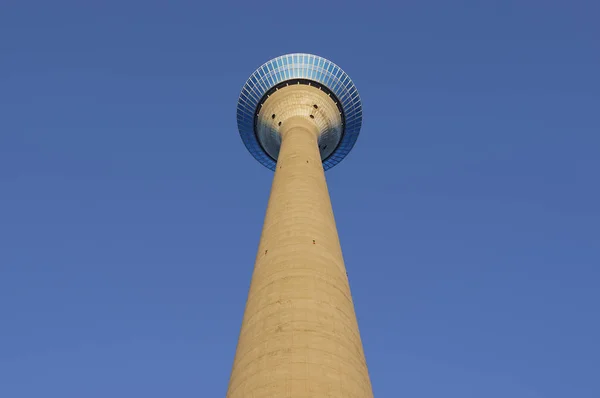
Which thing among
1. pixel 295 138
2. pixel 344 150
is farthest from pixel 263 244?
pixel 344 150

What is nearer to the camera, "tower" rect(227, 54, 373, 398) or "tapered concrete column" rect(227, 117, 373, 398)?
"tapered concrete column" rect(227, 117, 373, 398)

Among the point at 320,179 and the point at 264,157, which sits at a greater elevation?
the point at 264,157

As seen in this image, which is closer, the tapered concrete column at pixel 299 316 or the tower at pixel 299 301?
the tapered concrete column at pixel 299 316

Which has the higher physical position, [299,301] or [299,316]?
[299,301]

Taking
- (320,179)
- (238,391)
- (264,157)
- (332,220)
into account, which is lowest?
(238,391)

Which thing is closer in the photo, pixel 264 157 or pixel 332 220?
pixel 332 220

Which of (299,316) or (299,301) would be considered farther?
(299,301)

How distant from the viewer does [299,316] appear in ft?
73.3

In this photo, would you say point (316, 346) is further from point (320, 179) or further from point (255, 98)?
point (255, 98)

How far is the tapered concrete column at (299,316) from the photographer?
2008 cm

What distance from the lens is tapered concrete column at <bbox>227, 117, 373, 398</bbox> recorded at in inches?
790

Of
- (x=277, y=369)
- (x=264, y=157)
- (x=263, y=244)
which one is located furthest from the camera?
(x=264, y=157)

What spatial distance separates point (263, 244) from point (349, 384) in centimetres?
1019

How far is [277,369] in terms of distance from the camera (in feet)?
66.3
